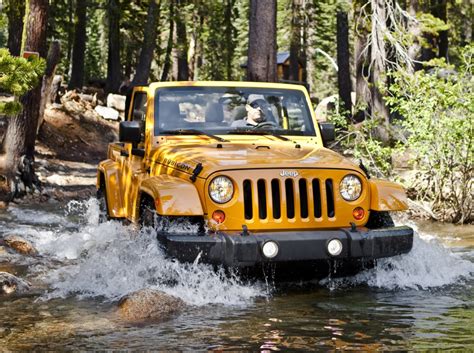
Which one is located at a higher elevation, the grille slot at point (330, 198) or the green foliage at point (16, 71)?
the green foliage at point (16, 71)

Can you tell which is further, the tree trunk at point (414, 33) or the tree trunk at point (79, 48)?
the tree trunk at point (79, 48)

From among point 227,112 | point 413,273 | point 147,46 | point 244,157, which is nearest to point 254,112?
point 227,112

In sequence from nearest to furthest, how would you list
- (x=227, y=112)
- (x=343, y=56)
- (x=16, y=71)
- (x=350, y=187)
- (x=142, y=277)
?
(x=142, y=277)
(x=350, y=187)
(x=227, y=112)
(x=16, y=71)
(x=343, y=56)

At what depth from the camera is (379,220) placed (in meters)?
7.84

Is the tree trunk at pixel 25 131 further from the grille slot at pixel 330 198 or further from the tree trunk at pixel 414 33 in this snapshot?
the grille slot at pixel 330 198

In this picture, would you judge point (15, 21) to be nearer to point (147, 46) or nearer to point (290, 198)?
point (147, 46)

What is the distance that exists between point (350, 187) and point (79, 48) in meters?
25.6

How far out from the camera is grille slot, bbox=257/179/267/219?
23.5 ft

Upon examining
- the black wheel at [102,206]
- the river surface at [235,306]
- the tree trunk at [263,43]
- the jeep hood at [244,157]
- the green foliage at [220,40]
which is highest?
the green foliage at [220,40]

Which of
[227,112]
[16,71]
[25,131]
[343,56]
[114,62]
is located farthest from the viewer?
[114,62]

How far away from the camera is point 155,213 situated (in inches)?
294

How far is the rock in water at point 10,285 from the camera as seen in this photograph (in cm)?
762

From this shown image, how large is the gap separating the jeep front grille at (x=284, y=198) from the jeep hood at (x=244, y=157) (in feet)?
0.51

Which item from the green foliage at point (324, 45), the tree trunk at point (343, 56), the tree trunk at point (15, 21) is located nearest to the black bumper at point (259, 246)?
the tree trunk at point (15, 21)
